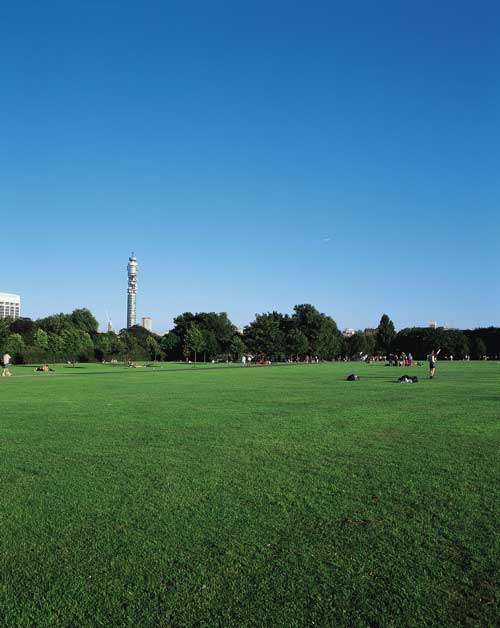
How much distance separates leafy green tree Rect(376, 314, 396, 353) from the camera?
485ft

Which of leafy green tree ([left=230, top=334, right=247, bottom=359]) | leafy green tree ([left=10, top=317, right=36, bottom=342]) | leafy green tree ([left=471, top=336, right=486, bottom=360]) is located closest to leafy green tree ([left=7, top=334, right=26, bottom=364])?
leafy green tree ([left=10, top=317, right=36, bottom=342])

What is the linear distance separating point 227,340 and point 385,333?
5012 centimetres

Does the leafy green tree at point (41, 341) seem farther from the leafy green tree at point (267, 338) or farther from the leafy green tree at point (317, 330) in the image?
the leafy green tree at point (317, 330)

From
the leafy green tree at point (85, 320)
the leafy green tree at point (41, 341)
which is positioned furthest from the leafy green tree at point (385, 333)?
the leafy green tree at point (41, 341)

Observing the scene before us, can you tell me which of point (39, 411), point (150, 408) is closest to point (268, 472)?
point (150, 408)

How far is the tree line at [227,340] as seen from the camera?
301 ft

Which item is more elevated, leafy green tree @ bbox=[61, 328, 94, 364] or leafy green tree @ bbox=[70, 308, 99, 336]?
leafy green tree @ bbox=[70, 308, 99, 336]

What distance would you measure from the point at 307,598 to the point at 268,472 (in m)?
3.94

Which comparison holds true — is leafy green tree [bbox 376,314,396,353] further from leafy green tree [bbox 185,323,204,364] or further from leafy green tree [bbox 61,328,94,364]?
leafy green tree [bbox 61,328,94,364]

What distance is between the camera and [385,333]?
149000mm

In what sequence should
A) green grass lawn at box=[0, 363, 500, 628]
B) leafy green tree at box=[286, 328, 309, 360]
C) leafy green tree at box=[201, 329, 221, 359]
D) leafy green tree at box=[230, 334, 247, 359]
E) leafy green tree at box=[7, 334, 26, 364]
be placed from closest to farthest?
green grass lawn at box=[0, 363, 500, 628] → leafy green tree at box=[7, 334, 26, 364] → leafy green tree at box=[286, 328, 309, 360] → leafy green tree at box=[230, 334, 247, 359] → leafy green tree at box=[201, 329, 221, 359]

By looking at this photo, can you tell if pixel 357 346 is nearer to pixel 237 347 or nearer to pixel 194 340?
pixel 237 347

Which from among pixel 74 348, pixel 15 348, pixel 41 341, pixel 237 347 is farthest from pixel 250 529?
pixel 237 347

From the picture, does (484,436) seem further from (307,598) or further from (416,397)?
(416,397)
